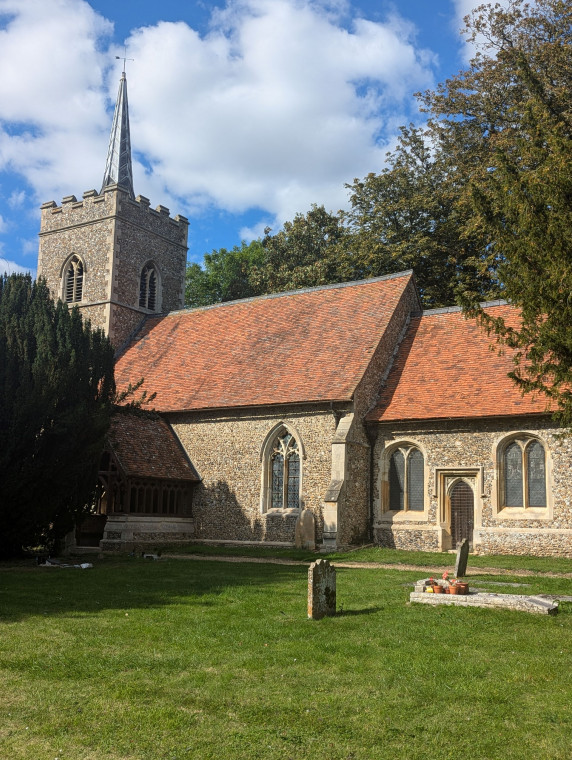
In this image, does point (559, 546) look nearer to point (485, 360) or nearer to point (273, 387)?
point (485, 360)

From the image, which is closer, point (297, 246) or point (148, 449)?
point (148, 449)

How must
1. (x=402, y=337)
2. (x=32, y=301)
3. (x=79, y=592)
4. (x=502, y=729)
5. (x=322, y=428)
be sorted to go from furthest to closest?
(x=402, y=337), (x=322, y=428), (x=32, y=301), (x=79, y=592), (x=502, y=729)

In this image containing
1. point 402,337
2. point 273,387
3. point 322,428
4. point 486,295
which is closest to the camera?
point 322,428

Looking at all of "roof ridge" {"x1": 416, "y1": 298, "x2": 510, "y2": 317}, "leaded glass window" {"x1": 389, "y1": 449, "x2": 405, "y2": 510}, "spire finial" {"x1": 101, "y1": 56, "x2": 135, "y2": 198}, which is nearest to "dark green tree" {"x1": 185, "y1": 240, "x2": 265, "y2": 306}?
"spire finial" {"x1": 101, "y1": 56, "x2": 135, "y2": 198}

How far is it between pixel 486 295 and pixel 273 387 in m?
10.3

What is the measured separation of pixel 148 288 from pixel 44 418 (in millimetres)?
17821

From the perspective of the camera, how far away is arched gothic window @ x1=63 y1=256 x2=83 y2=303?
33031 millimetres

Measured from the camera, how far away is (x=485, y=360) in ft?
72.0

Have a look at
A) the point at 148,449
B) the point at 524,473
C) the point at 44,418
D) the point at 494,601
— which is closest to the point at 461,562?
the point at 494,601

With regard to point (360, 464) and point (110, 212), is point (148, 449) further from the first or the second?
point (110, 212)

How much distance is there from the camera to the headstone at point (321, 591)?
31.9 ft

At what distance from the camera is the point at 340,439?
20203mm

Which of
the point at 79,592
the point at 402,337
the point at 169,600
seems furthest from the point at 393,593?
the point at 402,337

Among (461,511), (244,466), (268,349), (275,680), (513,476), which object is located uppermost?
(268,349)
